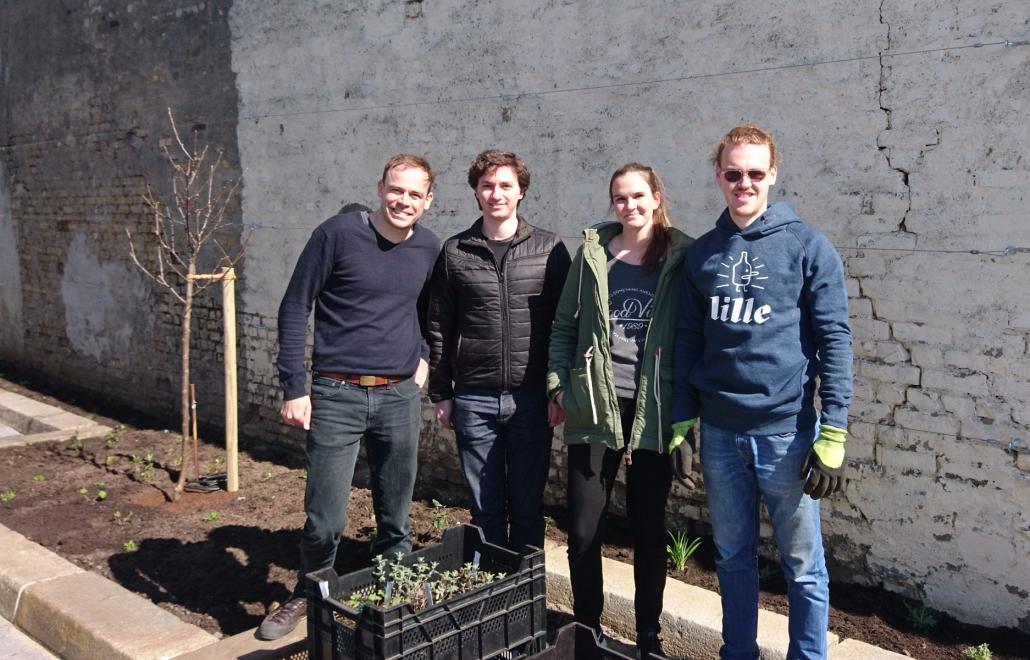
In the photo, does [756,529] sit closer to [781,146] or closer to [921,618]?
[921,618]

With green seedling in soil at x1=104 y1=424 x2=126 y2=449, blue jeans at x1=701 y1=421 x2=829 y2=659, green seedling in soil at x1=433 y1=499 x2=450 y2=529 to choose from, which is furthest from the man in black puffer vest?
green seedling in soil at x1=104 y1=424 x2=126 y2=449

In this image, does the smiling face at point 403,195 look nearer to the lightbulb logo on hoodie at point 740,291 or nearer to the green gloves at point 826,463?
the lightbulb logo on hoodie at point 740,291

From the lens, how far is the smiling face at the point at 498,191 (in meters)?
3.46

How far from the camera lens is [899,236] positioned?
13.2 ft

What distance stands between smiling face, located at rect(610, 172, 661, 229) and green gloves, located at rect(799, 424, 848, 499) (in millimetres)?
973

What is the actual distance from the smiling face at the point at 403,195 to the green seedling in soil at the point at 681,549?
2.10 m

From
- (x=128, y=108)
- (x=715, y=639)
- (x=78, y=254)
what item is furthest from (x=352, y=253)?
(x=78, y=254)

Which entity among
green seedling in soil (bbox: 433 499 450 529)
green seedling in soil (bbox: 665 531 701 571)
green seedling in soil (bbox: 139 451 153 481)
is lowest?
green seedling in soil (bbox: 139 451 153 481)

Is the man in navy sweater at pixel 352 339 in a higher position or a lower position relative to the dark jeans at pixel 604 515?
higher

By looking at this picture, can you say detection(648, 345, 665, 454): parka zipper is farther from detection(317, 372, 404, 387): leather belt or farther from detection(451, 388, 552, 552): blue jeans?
detection(317, 372, 404, 387): leather belt

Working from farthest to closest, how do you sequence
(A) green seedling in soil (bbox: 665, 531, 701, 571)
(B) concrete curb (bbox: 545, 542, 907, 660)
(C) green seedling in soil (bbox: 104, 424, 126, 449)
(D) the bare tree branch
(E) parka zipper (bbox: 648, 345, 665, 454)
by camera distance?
(C) green seedling in soil (bbox: 104, 424, 126, 449), (D) the bare tree branch, (A) green seedling in soil (bbox: 665, 531, 701, 571), (B) concrete curb (bbox: 545, 542, 907, 660), (E) parka zipper (bbox: 648, 345, 665, 454)

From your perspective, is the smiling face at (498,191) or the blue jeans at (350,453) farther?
the blue jeans at (350,453)

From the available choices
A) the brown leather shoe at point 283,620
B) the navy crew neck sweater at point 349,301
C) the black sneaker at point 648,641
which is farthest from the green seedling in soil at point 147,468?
the black sneaker at point 648,641

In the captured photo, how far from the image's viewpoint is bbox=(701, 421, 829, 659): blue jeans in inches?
119
